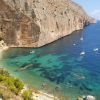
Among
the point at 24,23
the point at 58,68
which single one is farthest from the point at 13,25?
the point at 58,68

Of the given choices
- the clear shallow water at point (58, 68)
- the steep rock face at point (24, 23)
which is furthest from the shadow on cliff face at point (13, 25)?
the clear shallow water at point (58, 68)

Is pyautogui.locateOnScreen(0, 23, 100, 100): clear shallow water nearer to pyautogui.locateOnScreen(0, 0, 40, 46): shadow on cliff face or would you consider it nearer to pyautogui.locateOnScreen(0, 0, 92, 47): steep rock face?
pyautogui.locateOnScreen(0, 0, 92, 47): steep rock face

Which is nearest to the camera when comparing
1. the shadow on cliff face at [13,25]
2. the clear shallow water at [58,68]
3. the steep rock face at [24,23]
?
the clear shallow water at [58,68]

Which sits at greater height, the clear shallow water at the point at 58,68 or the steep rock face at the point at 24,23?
the steep rock face at the point at 24,23

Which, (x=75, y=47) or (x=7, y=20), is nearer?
(x=7, y=20)

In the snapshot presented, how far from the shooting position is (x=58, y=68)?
225 feet

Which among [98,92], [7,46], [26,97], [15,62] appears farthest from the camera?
[7,46]

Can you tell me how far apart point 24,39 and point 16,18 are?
25.6 feet

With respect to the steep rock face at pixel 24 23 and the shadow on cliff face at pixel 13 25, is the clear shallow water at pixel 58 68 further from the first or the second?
the shadow on cliff face at pixel 13 25

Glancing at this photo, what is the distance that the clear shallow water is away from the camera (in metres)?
53.5

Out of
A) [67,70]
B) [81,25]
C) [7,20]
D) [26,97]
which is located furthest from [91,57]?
[81,25]

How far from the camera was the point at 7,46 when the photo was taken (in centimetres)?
9069

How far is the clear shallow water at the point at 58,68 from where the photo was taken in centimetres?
5353

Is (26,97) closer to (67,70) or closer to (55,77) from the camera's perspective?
(55,77)
